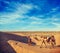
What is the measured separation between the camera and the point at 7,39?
12.4 ft

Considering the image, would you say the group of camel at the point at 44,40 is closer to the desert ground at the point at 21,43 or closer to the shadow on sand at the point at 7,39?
the desert ground at the point at 21,43

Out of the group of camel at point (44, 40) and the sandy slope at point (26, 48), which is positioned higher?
the group of camel at point (44, 40)

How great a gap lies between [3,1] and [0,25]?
472 millimetres

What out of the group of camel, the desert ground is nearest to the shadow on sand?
the desert ground

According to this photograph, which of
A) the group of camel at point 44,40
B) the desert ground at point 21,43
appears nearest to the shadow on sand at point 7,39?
the desert ground at point 21,43

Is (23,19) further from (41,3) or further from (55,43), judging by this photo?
(55,43)

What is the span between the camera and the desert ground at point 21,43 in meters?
3.75

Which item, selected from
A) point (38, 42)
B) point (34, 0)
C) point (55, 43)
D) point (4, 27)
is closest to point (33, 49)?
point (38, 42)

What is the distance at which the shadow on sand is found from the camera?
3750mm

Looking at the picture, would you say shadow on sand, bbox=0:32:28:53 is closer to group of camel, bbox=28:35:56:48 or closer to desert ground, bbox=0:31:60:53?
desert ground, bbox=0:31:60:53

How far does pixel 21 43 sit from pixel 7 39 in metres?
0.29

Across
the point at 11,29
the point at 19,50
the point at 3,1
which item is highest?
the point at 3,1

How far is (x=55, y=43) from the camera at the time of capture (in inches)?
147

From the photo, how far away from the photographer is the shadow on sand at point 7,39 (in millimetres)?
3750
